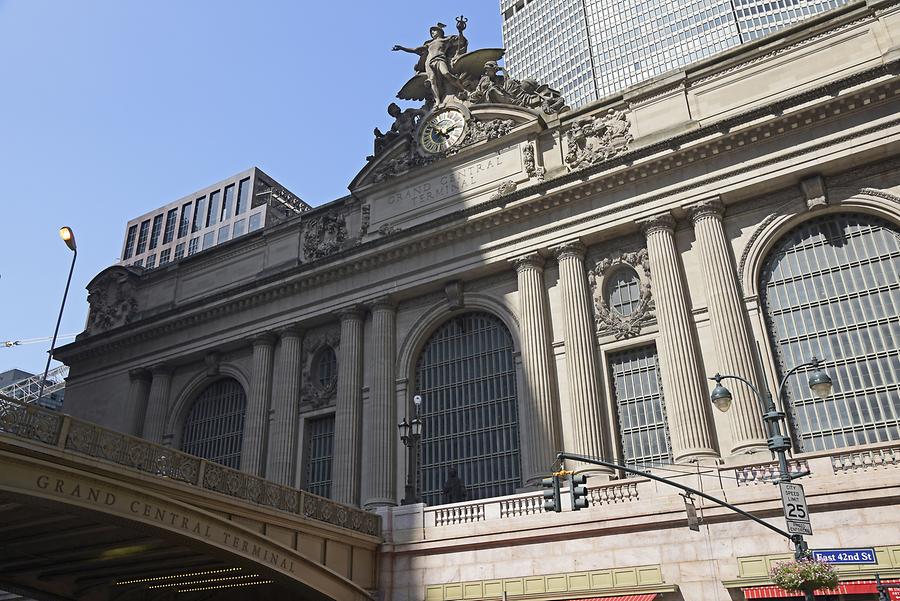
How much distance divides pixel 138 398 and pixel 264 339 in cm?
928

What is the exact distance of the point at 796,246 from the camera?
2627cm

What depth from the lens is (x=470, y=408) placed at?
30266 millimetres

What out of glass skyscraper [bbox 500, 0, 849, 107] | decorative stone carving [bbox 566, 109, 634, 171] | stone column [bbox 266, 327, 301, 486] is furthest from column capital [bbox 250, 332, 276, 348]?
glass skyscraper [bbox 500, 0, 849, 107]

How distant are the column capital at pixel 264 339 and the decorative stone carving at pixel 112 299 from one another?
11.3m

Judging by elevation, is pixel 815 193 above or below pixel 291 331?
below

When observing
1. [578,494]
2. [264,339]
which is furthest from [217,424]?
[578,494]

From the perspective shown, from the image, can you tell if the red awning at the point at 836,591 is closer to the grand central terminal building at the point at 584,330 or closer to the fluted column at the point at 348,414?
the grand central terminal building at the point at 584,330

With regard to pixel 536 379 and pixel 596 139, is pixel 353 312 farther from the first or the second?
pixel 596 139

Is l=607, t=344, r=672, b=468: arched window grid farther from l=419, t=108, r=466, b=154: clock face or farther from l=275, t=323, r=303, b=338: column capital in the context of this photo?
l=275, t=323, r=303, b=338: column capital

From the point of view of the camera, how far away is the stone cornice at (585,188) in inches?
1015

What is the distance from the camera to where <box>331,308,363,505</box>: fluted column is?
30.8 m

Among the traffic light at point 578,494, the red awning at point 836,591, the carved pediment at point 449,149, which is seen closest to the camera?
the traffic light at point 578,494

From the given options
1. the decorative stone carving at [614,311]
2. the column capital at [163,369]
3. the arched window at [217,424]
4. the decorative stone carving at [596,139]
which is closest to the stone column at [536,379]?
the decorative stone carving at [614,311]

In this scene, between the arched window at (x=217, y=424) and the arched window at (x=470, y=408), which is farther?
the arched window at (x=217, y=424)
